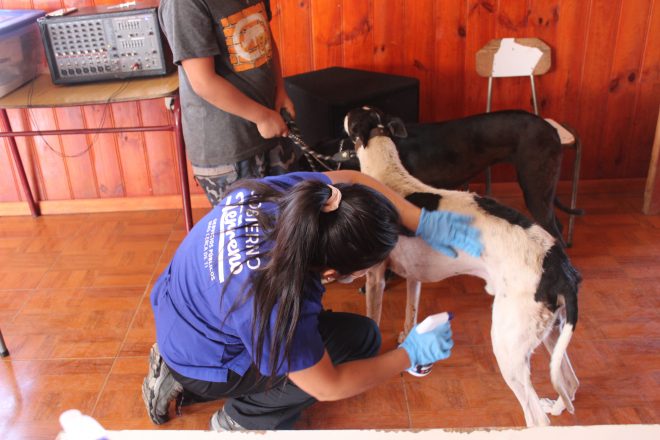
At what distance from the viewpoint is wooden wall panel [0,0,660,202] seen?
293cm

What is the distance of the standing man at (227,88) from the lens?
1934 millimetres

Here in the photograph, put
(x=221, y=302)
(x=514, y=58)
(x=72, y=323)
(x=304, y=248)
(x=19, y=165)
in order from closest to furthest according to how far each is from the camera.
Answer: (x=304, y=248) → (x=221, y=302) → (x=72, y=323) → (x=514, y=58) → (x=19, y=165)

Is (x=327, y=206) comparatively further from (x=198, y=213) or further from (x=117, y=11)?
(x=198, y=213)

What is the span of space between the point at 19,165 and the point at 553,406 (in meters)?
2.71

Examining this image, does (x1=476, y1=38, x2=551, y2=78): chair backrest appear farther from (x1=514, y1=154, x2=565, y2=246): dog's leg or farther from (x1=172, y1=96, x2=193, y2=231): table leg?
(x1=172, y1=96, x2=193, y2=231): table leg

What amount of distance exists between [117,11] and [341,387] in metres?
1.86

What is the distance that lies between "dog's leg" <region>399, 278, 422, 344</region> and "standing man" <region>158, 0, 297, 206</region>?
0.64 metres

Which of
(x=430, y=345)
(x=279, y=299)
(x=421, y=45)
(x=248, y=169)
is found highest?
(x=421, y=45)

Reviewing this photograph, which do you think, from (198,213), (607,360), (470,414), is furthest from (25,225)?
(607,360)

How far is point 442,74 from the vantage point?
306 centimetres

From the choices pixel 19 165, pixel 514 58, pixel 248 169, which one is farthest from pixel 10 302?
pixel 514 58

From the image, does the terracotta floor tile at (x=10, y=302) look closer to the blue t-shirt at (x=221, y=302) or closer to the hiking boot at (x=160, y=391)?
the hiking boot at (x=160, y=391)

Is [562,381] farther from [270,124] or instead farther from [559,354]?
[270,124]

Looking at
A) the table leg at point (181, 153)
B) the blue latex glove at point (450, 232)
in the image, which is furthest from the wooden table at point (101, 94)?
the blue latex glove at point (450, 232)
